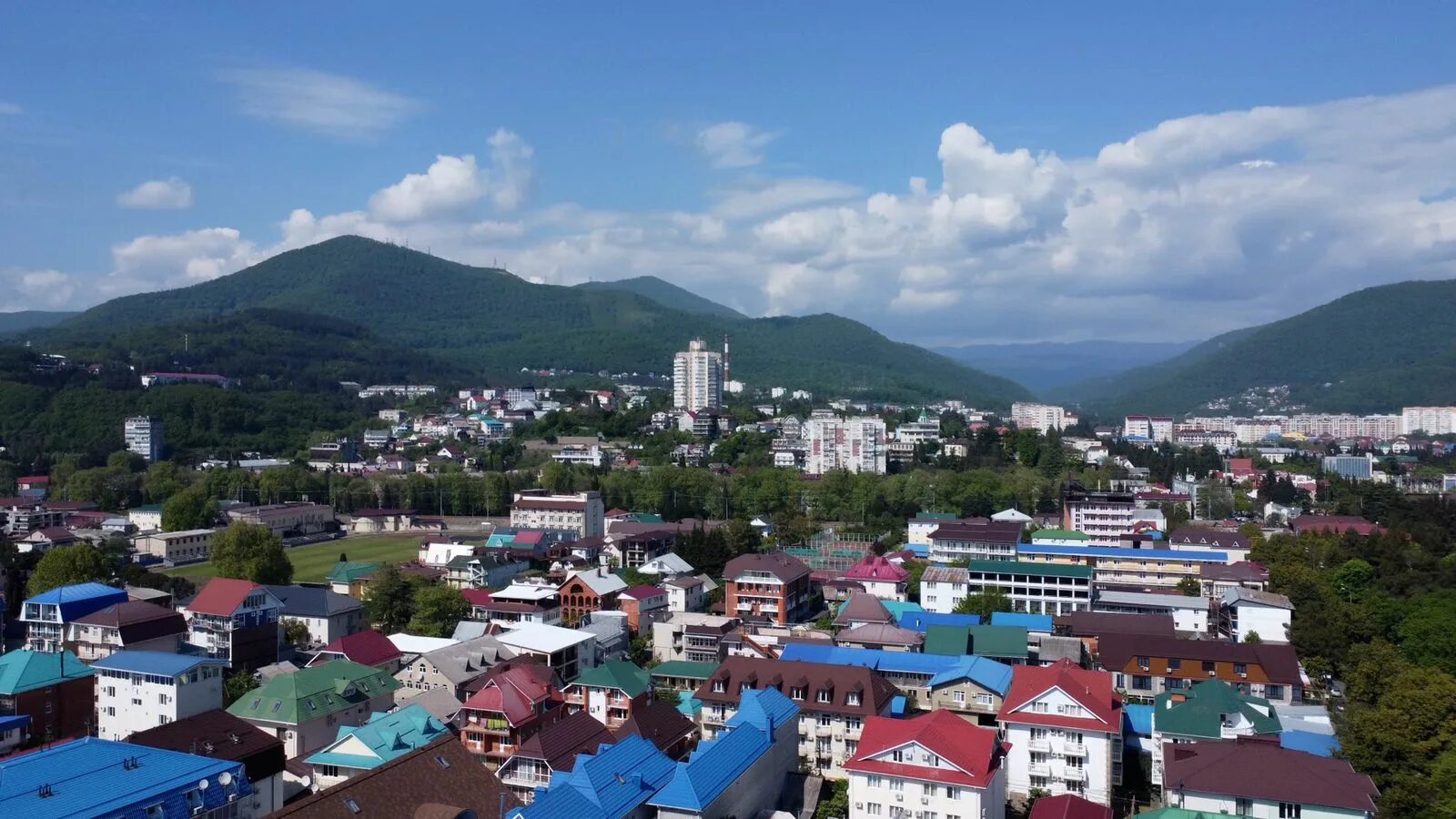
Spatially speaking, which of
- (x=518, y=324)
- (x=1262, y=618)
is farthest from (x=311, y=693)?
(x=518, y=324)

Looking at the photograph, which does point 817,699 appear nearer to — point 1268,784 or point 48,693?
point 1268,784

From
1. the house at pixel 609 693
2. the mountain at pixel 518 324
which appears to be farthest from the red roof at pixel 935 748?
the mountain at pixel 518 324

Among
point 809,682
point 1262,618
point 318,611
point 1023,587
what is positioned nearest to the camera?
point 809,682

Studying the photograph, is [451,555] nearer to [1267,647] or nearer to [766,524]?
[766,524]

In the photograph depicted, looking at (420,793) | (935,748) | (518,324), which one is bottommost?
(935,748)

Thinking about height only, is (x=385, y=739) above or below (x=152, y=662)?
below

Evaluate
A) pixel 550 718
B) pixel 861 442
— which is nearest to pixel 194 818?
pixel 550 718

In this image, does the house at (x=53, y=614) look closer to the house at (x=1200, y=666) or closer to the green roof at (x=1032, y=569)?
the house at (x=1200, y=666)

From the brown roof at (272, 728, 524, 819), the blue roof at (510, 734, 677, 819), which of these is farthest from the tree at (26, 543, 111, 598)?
the blue roof at (510, 734, 677, 819)
